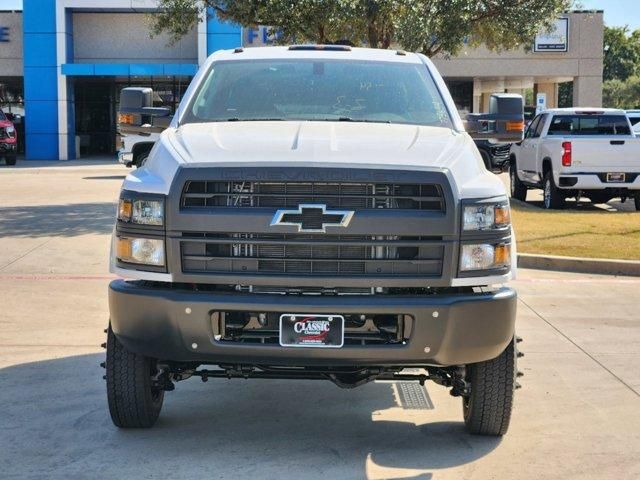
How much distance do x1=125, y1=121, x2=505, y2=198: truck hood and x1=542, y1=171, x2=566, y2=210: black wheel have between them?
1316 cm

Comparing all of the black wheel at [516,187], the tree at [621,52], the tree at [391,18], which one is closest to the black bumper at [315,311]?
the tree at [391,18]

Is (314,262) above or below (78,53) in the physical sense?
below

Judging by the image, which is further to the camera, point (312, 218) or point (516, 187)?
point (516, 187)

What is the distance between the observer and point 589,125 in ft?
62.3

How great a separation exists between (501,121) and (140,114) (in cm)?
234

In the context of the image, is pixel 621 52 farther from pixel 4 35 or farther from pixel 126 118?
pixel 126 118

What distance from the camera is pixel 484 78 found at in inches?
1678

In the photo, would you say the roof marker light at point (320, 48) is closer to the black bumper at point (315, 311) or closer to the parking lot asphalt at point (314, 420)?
the parking lot asphalt at point (314, 420)

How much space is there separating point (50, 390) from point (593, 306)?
529cm

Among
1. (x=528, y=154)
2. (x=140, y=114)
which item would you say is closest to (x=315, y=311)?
(x=140, y=114)

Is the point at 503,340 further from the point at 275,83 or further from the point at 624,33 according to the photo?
the point at 624,33

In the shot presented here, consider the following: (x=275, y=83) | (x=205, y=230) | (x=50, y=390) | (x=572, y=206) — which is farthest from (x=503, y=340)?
(x=572, y=206)

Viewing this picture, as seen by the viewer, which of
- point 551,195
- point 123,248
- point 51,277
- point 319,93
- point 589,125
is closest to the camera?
point 123,248

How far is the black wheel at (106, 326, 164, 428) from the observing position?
523cm
